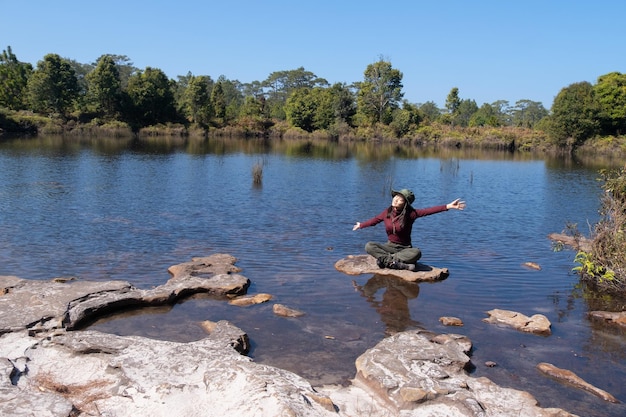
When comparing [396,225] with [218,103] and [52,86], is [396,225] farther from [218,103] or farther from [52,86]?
[218,103]

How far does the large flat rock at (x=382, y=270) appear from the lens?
9.55m

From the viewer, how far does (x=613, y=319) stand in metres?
7.89

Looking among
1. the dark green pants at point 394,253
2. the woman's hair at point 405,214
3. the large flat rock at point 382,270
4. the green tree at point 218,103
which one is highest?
the green tree at point 218,103

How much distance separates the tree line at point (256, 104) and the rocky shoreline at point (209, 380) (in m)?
60.4

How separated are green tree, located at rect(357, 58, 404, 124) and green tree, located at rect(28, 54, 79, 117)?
42509 mm

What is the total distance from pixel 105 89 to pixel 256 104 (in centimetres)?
2538

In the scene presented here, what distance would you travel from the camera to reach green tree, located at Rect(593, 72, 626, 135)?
59438 mm

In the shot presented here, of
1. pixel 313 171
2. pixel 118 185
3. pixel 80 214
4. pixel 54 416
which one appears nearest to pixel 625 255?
pixel 54 416

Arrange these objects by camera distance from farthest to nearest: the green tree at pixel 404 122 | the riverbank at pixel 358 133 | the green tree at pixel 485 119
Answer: the green tree at pixel 485 119 < the green tree at pixel 404 122 < the riverbank at pixel 358 133

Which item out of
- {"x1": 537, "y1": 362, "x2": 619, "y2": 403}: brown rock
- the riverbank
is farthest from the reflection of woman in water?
the riverbank

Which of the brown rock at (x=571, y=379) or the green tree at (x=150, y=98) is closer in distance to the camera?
the brown rock at (x=571, y=379)

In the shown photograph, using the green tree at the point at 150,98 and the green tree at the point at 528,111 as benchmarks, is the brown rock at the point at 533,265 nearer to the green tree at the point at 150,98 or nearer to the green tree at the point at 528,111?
the green tree at the point at 150,98

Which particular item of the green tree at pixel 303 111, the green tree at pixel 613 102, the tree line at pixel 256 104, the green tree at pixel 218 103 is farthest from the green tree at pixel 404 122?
the green tree at pixel 218 103

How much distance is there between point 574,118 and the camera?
57.6m
